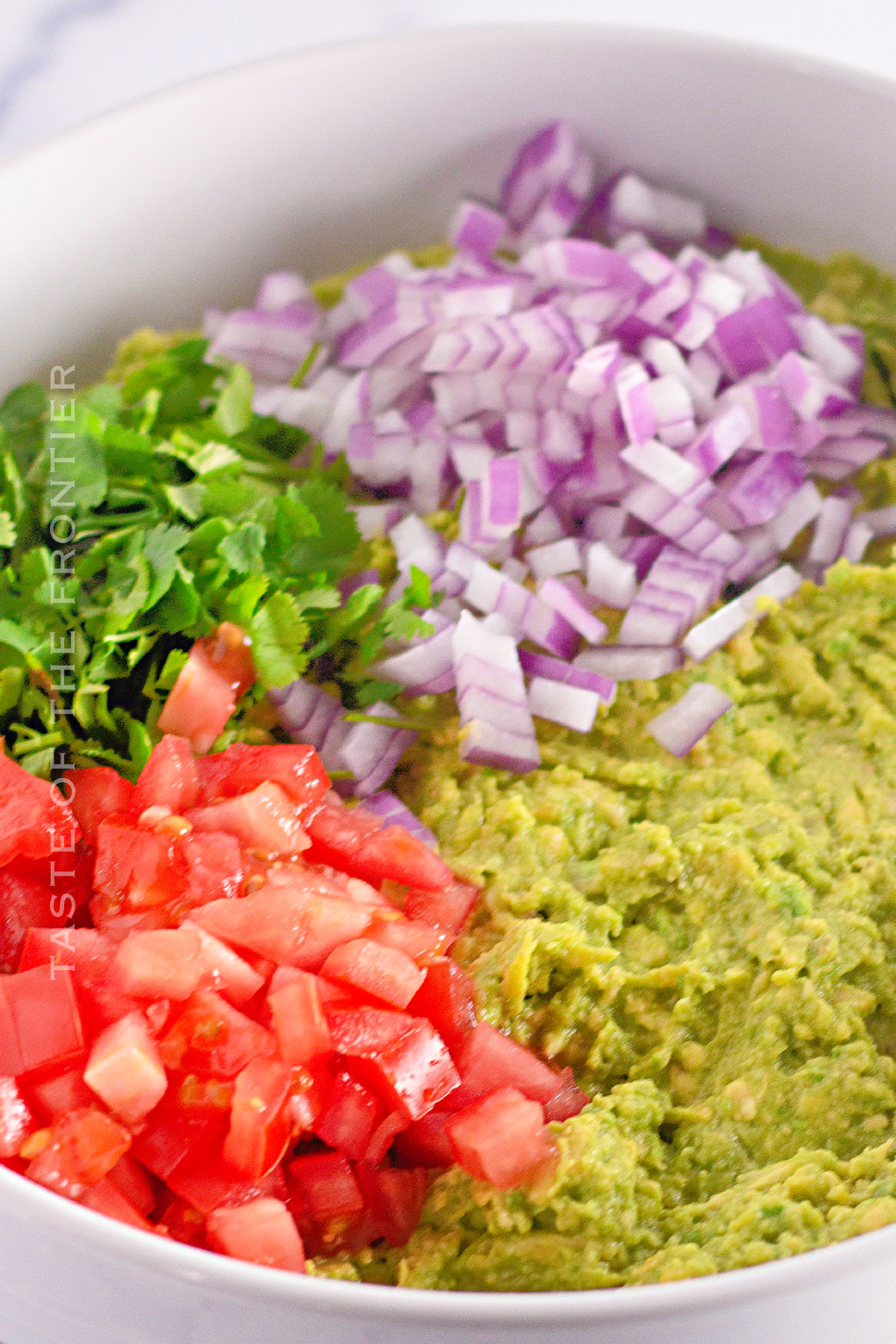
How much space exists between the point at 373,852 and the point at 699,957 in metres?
0.44

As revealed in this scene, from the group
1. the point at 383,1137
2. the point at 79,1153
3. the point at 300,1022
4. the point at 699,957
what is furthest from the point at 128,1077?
the point at 699,957

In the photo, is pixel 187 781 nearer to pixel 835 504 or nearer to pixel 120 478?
pixel 120 478

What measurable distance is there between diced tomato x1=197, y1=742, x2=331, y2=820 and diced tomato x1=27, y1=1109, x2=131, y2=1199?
468 mm

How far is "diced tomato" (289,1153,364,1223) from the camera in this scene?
1.41 meters

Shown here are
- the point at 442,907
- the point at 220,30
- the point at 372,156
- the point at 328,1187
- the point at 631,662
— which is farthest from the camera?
the point at 220,30

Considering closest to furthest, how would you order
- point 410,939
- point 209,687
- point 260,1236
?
1. point 260,1236
2. point 410,939
3. point 209,687

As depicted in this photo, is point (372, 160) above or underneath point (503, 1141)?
above

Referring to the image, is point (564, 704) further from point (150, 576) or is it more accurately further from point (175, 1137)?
point (175, 1137)

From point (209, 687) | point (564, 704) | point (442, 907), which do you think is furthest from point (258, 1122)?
point (564, 704)

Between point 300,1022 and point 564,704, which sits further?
point 564,704

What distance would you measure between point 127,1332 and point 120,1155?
19cm

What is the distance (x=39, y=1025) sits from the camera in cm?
144

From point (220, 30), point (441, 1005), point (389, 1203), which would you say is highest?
point (220, 30)

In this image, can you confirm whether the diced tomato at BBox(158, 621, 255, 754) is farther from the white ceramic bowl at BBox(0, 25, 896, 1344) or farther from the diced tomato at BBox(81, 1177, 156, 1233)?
the white ceramic bowl at BBox(0, 25, 896, 1344)
